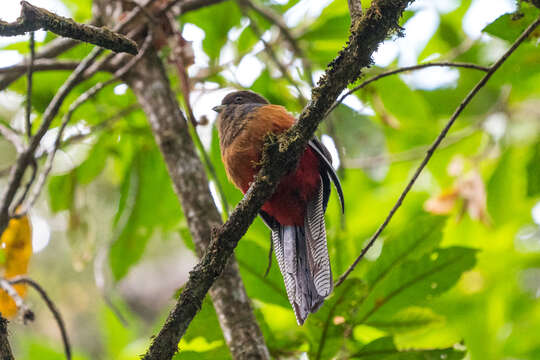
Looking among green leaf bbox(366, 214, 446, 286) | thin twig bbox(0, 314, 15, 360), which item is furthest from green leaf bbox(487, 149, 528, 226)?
thin twig bbox(0, 314, 15, 360)

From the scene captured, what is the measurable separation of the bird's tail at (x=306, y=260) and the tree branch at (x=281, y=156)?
565mm

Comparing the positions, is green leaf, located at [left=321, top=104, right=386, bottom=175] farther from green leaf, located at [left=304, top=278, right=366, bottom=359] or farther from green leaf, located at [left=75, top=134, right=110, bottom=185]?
green leaf, located at [left=75, top=134, right=110, bottom=185]

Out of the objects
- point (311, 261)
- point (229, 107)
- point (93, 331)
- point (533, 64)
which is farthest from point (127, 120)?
point (93, 331)

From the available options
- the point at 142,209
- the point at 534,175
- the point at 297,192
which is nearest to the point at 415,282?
the point at 297,192

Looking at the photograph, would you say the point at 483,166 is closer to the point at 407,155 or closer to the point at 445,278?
the point at 407,155

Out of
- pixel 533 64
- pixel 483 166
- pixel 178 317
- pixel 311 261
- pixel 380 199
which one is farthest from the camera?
pixel 483 166

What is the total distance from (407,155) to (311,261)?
1732mm

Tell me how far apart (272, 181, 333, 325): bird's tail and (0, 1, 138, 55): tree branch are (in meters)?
1.17

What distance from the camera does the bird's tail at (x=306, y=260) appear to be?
2.32 metres

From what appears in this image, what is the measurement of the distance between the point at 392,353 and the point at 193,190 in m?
1.06

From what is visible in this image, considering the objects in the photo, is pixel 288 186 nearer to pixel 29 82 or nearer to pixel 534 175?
pixel 29 82

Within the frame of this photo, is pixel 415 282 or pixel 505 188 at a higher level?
pixel 505 188

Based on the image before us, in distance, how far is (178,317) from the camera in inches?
69.0

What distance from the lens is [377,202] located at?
389cm
